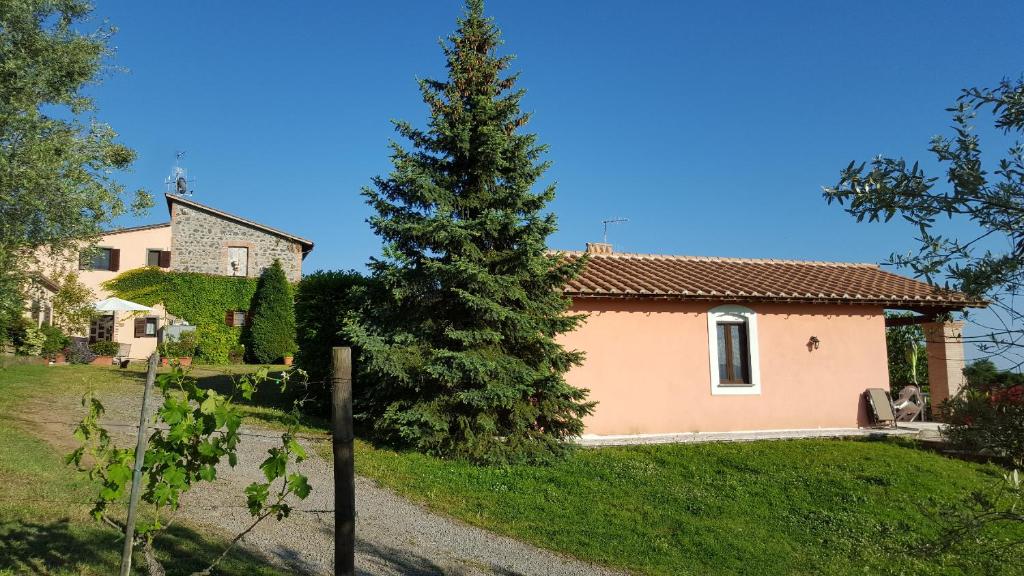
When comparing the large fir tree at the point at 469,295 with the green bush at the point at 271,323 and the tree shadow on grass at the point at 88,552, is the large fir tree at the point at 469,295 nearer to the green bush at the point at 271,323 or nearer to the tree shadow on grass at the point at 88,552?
the tree shadow on grass at the point at 88,552

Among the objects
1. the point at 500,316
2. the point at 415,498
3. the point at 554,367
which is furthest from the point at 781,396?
the point at 415,498

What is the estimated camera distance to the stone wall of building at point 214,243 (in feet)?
91.8

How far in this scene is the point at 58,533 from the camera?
5121 mm

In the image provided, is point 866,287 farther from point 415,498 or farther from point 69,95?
point 69,95

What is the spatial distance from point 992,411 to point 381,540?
16.6 feet

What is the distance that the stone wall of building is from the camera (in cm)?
2797

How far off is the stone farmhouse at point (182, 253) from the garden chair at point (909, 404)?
24.0 metres

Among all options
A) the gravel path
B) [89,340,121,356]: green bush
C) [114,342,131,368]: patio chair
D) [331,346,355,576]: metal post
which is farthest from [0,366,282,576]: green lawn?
[89,340,121,356]: green bush

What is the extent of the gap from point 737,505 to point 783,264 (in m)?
9.44

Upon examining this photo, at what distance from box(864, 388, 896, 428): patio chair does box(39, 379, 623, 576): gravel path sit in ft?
32.4

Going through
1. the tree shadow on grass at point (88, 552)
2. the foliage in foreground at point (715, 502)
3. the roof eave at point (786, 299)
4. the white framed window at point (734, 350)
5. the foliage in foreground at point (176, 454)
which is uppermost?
the roof eave at point (786, 299)

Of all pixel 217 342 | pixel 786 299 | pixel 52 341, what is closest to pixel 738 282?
pixel 786 299

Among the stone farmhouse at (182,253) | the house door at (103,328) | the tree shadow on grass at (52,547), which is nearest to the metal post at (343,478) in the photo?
the tree shadow on grass at (52,547)

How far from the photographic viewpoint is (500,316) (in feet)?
30.9
